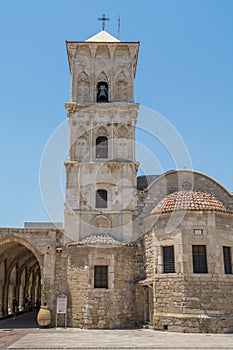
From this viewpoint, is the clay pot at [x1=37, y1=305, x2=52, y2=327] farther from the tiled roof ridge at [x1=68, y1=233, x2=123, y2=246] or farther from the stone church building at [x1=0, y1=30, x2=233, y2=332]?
the tiled roof ridge at [x1=68, y1=233, x2=123, y2=246]

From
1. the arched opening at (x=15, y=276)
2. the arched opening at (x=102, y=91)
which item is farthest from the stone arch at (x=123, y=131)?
the arched opening at (x=15, y=276)

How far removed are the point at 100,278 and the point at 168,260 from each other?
3849mm

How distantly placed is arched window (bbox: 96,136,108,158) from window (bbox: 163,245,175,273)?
7.69 m

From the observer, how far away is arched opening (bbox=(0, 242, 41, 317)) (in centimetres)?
2616

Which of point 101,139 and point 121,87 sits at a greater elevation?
point 121,87

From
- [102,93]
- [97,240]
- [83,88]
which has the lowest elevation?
[97,240]

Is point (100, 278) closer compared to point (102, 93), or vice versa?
point (100, 278)

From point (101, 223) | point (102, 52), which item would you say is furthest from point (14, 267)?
point (102, 52)

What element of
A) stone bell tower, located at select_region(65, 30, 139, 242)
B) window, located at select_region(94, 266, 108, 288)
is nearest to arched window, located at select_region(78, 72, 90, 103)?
stone bell tower, located at select_region(65, 30, 139, 242)

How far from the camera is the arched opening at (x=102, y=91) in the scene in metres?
25.8

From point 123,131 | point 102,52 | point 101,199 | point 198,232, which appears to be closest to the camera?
point 198,232

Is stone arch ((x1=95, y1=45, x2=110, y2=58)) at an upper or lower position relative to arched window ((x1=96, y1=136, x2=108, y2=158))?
upper

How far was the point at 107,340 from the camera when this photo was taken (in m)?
15.4

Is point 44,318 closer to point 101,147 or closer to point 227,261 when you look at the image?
point 227,261
